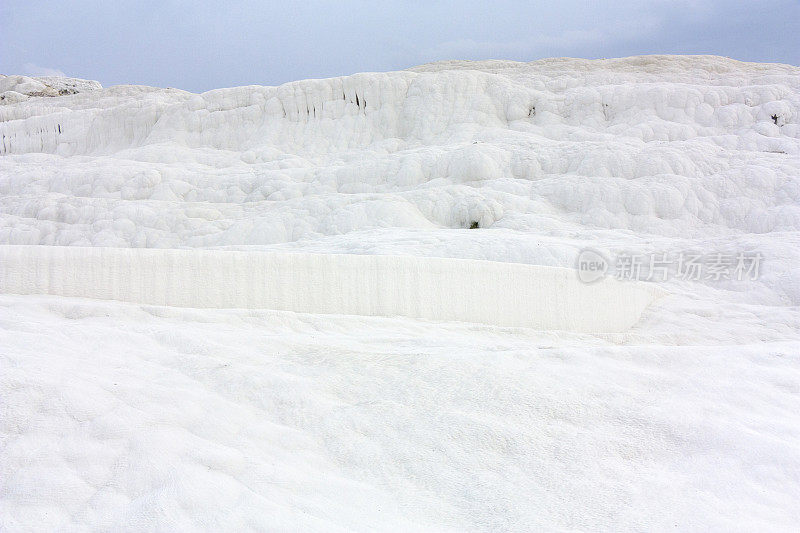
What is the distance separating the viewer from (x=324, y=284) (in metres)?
4.38

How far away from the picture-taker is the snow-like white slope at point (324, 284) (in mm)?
3965

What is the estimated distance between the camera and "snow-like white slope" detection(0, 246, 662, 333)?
3.96 m

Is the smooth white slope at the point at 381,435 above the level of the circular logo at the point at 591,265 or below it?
below

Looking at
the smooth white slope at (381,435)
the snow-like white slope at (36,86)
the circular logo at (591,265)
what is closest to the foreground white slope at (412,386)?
the smooth white slope at (381,435)

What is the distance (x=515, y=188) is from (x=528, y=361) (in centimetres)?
818

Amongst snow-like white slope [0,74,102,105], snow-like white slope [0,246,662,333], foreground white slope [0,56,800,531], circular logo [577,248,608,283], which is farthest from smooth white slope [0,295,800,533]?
snow-like white slope [0,74,102,105]

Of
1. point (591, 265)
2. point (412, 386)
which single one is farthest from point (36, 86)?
point (412, 386)

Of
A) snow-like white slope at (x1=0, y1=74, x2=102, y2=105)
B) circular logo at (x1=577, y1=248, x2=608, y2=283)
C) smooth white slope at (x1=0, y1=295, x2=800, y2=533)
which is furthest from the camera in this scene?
snow-like white slope at (x1=0, y1=74, x2=102, y2=105)

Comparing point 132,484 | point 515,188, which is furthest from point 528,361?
point 515,188

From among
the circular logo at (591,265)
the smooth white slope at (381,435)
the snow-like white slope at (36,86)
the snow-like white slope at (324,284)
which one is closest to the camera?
the smooth white slope at (381,435)

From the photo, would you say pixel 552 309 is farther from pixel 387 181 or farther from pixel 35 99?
pixel 35 99

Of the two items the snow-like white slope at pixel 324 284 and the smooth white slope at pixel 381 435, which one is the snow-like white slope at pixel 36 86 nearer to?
the snow-like white slope at pixel 324 284

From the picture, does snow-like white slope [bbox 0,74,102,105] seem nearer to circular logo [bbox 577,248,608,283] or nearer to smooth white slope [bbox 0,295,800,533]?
circular logo [bbox 577,248,608,283]

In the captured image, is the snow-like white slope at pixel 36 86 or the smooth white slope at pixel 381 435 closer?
the smooth white slope at pixel 381 435
